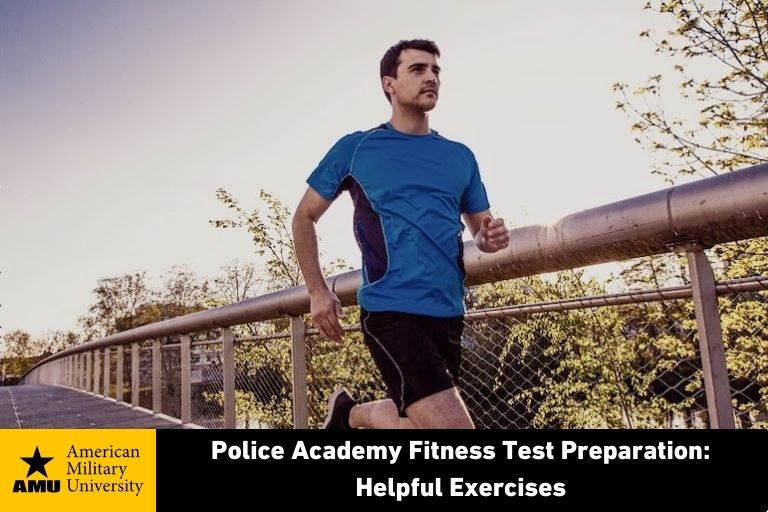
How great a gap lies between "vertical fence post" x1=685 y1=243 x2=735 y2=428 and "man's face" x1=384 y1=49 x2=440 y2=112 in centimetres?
88

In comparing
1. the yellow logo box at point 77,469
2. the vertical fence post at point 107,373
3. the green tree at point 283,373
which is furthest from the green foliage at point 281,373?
the vertical fence post at point 107,373

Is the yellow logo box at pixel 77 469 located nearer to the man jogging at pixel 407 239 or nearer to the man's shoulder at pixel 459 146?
the man jogging at pixel 407 239

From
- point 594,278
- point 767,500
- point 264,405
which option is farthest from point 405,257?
point 594,278

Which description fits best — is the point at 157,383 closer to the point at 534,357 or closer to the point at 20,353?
the point at 534,357

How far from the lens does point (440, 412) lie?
167 cm

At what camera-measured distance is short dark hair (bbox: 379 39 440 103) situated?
2020 mm

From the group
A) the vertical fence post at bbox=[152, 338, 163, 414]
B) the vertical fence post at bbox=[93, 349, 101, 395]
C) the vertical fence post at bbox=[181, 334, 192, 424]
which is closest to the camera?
the vertical fence post at bbox=[181, 334, 192, 424]

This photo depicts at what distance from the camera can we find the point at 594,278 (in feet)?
25.0

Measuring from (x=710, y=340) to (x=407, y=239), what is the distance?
0.84 m

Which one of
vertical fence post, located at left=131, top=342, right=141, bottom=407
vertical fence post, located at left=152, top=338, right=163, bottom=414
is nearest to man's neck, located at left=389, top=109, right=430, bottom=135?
vertical fence post, located at left=152, top=338, right=163, bottom=414

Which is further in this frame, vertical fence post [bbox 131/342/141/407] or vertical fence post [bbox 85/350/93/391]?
vertical fence post [bbox 85/350/93/391]

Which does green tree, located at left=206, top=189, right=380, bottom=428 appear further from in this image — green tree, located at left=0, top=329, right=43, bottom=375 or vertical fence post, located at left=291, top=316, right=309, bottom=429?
green tree, located at left=0, top=329, right=43, bottom=375

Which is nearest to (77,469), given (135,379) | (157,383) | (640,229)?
(640,229)

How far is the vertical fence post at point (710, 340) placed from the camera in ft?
5.17
